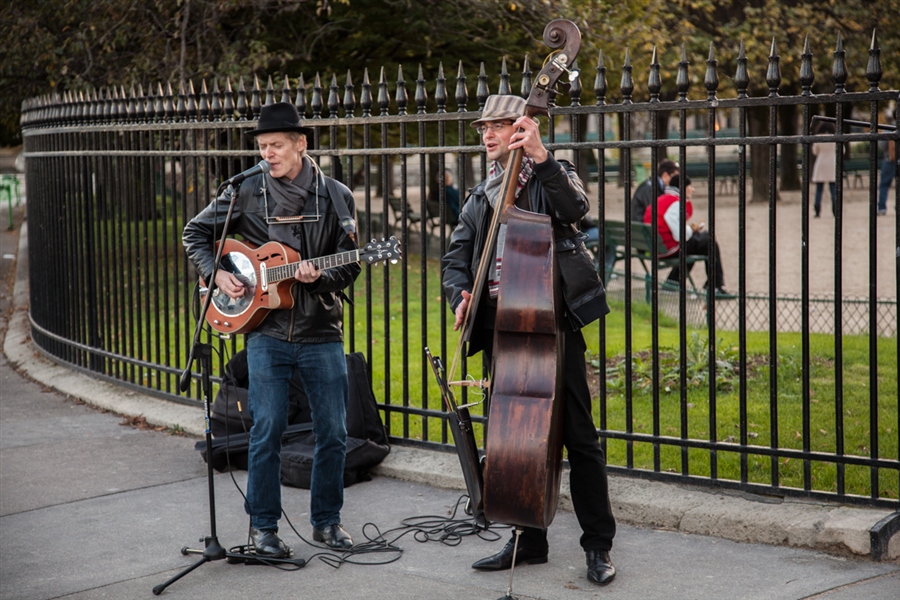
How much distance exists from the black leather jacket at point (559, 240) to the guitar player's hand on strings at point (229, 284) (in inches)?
36.0

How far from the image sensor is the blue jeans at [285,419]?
4.67 metres

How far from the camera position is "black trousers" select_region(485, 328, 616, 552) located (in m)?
4.21

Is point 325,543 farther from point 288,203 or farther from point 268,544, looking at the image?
point 288,203

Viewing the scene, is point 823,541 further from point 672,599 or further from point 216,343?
point 216,343

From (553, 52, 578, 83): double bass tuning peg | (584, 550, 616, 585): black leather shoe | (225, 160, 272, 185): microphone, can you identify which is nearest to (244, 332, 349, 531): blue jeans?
(225, 160, 272, 185): microphone

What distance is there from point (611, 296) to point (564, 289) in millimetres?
6810

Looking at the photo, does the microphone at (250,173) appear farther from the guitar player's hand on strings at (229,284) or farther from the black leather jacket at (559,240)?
the black leather jacket at (559,240)

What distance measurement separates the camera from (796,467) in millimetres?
5473

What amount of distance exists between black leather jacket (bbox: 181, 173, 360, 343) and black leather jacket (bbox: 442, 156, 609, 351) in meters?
0.54

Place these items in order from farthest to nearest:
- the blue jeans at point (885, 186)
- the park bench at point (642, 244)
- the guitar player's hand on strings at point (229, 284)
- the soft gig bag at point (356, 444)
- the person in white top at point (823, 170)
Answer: the person in white top at point (823, 170) → the blue jeans at point (885, 186) → the park bench at point (642, 244) → the soft gig bag at point (356, 444) → the guitar player's hand on strings at point (229, 284)

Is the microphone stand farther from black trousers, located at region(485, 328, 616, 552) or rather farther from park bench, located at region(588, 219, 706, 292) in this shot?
park bench, located at region(588, 219, 706, 292)

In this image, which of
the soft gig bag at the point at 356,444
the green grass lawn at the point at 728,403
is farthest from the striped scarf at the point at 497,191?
the soft gig bag at the point at 356,444

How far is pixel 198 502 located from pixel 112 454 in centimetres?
126

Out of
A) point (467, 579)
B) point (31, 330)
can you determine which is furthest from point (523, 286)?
point (31, 330)
